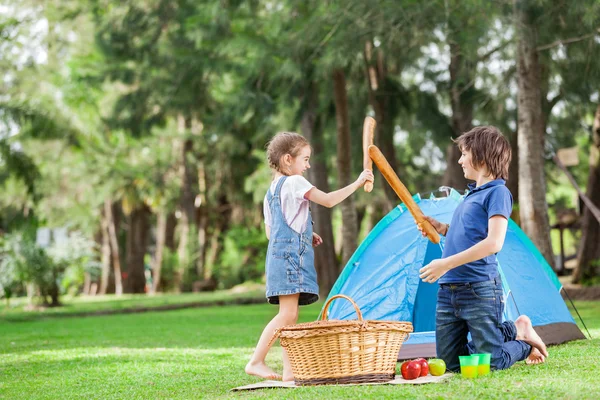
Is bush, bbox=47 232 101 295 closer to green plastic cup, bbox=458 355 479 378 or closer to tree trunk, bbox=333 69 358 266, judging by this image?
tree trunk, bbox=333 69 358 266

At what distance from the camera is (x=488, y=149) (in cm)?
474

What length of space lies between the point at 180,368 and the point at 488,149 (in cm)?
281

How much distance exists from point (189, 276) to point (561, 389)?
70.3 ft

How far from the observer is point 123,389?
16.5 ft

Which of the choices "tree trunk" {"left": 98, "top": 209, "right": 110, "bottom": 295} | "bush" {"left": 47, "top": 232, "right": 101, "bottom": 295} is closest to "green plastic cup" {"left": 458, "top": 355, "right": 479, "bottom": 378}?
"bush" {"left": 47, "top": 232, "right": 101, "bottom": 295}

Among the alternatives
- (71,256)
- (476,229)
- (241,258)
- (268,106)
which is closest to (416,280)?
(476,229)

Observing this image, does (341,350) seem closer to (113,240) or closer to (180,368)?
(180,368)

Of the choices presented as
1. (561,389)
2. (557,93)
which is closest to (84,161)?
(557,93)

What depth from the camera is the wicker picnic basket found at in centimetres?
443

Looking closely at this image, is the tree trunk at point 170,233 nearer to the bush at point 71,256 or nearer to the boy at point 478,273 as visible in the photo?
the bush at point 71,256

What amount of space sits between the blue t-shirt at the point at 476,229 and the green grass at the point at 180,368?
57 centimetres

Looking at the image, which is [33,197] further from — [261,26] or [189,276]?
[189,276]

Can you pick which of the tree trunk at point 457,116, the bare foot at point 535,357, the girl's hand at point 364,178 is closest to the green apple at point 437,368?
the bare foot at point 535,357

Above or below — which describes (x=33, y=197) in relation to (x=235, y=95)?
below
